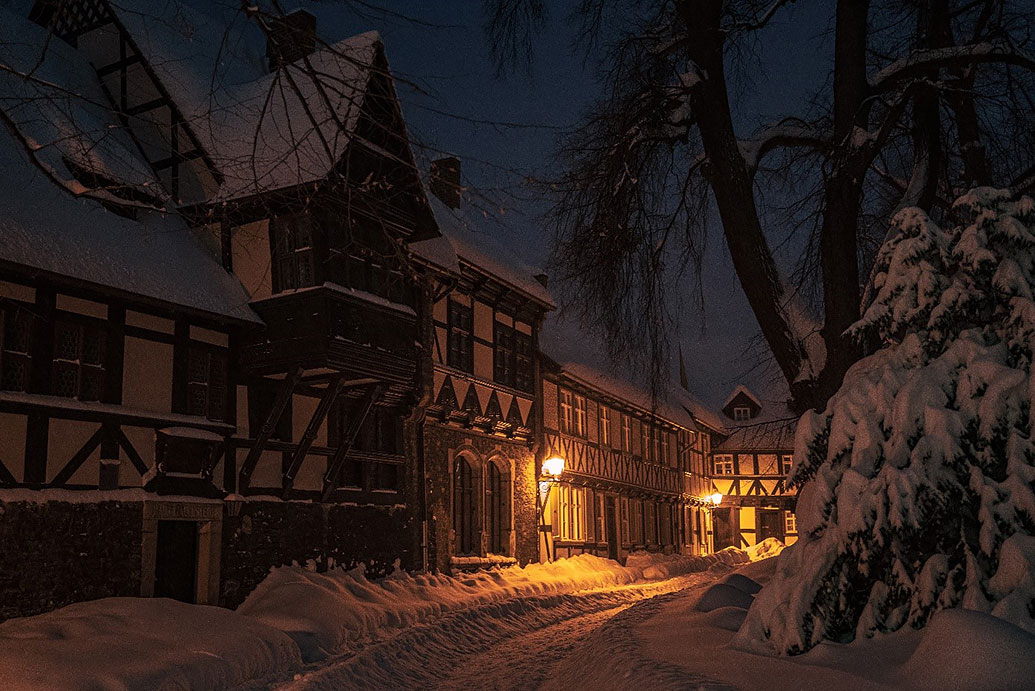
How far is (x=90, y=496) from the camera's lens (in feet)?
42.0

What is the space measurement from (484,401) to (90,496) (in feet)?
36.5

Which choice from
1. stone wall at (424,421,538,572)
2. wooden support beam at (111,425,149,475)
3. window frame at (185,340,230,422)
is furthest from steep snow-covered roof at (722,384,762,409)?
wooden support beam at (111,425,149,475)

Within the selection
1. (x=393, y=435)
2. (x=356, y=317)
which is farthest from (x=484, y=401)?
(x=356, y=317)

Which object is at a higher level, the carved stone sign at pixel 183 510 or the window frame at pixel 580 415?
the window frame at pixel 580 415

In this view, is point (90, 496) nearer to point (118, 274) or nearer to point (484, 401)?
point (118, 274)

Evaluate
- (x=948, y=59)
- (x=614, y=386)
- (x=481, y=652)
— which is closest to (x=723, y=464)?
(x=614, y=386)

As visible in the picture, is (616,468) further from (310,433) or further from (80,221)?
(80,221)

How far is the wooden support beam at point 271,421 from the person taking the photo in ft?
51.3

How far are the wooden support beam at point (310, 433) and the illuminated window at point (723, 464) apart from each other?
35097 mm

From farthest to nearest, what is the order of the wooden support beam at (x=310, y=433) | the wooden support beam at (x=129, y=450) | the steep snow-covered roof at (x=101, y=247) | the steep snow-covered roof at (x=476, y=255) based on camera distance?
the steep snow-covered roof at (x=476, y=255), the wooden support beam at (x=310, y=433), the wooden support beam at (x=129, y=450), the steep snow-covered roof at (x=101, y=247)

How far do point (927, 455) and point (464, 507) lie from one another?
16791mm

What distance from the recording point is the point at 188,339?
49.2 feet

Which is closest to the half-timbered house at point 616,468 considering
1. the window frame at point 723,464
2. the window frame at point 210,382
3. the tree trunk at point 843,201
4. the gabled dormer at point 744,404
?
the window frame at point 723,464

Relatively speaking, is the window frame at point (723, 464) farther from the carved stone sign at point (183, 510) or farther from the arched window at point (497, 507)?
the carved stone sign at point (183, 510)
